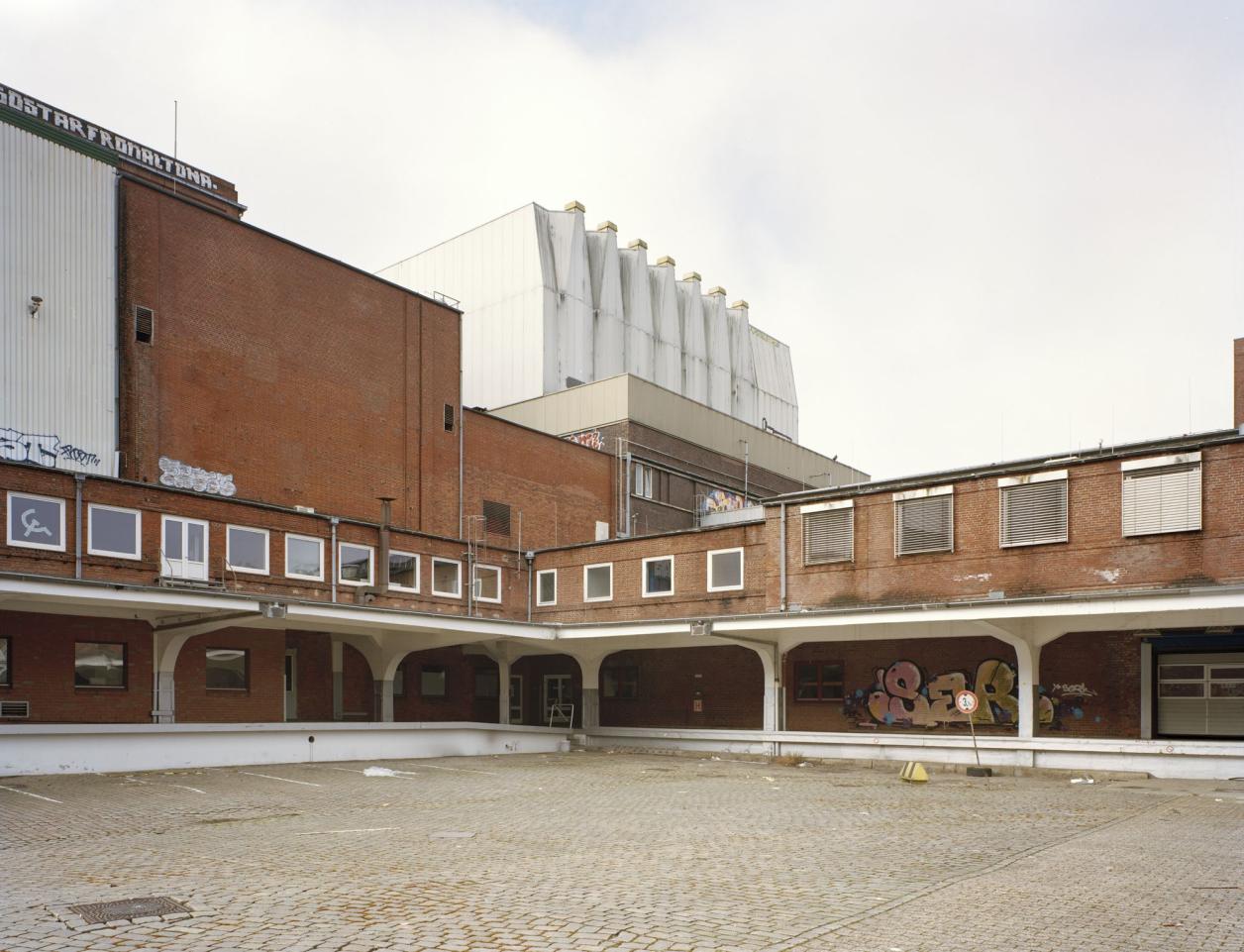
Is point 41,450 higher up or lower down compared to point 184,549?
Answer: higher up

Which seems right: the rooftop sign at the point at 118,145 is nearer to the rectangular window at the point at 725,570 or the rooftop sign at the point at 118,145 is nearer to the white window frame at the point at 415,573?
the white window frame at the point at 415,573

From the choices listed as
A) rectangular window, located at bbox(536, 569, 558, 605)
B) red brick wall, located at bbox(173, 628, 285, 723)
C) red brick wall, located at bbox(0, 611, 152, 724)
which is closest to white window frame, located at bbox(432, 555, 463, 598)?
rectangular window, located at bbox(536, 569, 558, 605)

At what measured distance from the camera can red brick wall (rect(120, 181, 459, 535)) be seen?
97.0 ft

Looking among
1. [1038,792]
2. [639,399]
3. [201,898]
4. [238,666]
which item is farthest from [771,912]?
[639,399]

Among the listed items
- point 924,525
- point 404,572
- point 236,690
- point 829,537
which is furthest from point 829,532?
point 236,690

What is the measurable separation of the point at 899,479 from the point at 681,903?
20475 mm

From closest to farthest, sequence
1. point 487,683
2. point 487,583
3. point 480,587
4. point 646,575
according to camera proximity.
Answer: point 646,575 → point 480,587 → point 487,583 → point 487,683

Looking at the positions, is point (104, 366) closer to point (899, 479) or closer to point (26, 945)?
point (899, 479)

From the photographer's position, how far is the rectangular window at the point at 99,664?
974 inches

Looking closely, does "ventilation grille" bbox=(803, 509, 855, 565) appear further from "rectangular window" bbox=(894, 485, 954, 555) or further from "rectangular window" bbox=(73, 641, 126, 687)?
"rectangular window" bbox=(73, 641, 126, 687)

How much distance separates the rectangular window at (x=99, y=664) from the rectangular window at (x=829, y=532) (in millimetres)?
16708

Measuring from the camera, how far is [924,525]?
88.1ft

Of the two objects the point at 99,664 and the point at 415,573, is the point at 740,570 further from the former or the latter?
the point at 99,664

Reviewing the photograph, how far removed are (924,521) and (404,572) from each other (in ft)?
46.6
